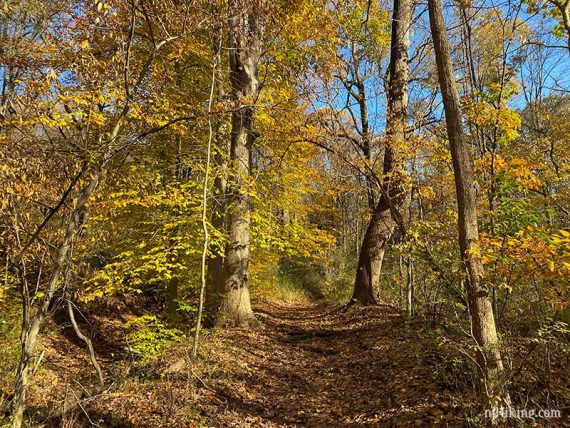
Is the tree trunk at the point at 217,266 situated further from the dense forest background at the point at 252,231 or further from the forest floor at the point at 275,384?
the forest floor at the point at 275,384

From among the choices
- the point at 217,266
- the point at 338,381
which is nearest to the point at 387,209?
the point at 217,266

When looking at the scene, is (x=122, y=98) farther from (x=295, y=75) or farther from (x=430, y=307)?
(x=430, y=307)

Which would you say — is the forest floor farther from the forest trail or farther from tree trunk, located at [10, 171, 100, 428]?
tree trunk, located at [10, 171, 100, 428]

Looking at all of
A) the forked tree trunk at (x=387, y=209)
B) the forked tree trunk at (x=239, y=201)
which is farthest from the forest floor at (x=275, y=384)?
the forked tree trunk at (x=387, y=209)

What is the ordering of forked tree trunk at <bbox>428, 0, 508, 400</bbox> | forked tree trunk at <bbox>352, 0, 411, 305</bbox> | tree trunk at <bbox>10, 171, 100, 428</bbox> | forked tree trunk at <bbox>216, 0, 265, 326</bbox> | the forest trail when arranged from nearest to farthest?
tree trunk at <bbox>10, 171, 100, 428</bbox> < forked tree trunk at <bbox>428, 0, 508, 400</bbox> < the forest trail < forked tree trunk at <bbox>216, 0, 265, 326</bbox> < forked tree trunk at <bbox>352, 0, 411, 305</bbox>

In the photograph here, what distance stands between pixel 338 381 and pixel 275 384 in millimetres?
1032

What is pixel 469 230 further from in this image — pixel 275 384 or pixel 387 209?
pixel 387 209

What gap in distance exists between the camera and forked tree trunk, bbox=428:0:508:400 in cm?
389

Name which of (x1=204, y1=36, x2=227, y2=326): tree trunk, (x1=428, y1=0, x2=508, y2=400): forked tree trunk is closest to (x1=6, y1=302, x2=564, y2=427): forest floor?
(x1=428, y1=0, x2=508, y2=400): forked tree trunk

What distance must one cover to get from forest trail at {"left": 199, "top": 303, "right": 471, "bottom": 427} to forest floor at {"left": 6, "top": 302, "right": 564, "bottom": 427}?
0.06 ft

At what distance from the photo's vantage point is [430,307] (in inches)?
271

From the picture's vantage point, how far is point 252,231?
10188 mm

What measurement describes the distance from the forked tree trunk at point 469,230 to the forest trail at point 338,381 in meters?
0.58

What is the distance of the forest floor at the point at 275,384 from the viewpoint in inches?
176
